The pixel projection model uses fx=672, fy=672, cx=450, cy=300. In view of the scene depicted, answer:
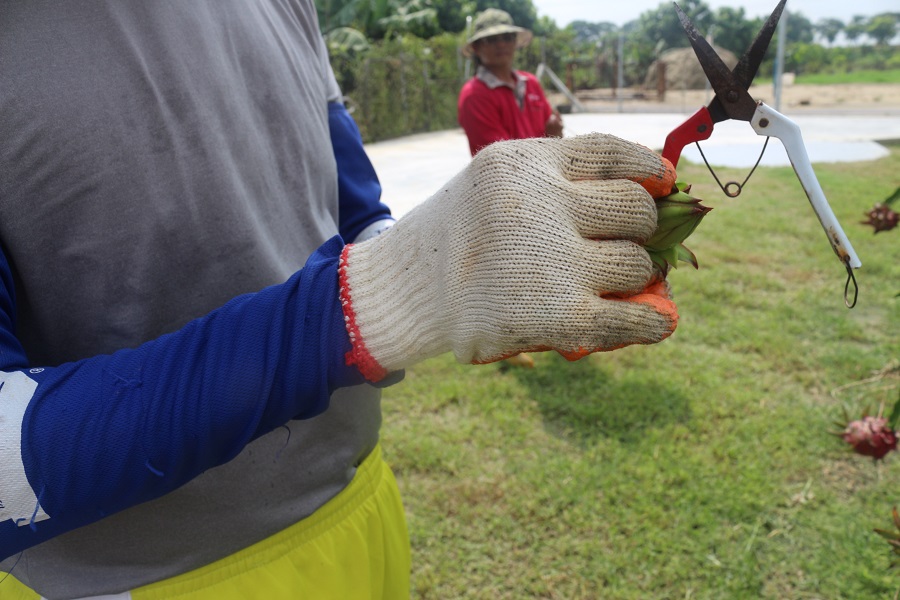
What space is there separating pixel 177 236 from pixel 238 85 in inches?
11.2

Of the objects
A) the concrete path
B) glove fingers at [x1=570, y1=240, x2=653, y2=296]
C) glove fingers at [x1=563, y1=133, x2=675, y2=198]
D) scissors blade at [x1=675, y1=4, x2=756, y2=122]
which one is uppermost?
scissors blade at [x1=675, y1=4, x2=756, y2=122]

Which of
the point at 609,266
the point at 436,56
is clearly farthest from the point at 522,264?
the point at 436,56

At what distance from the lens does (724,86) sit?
3.49ft

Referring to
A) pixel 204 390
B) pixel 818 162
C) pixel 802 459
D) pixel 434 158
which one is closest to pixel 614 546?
pixel 802 459

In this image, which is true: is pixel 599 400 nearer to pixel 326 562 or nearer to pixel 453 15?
pixel 326 562

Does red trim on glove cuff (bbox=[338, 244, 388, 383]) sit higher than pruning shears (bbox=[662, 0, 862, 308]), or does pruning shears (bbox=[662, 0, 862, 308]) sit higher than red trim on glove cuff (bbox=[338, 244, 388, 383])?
pruning shears (bbox=[662, 0, 862, 308])

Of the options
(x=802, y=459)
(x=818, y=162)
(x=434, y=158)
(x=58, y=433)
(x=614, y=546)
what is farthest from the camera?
(x=434, y=158)

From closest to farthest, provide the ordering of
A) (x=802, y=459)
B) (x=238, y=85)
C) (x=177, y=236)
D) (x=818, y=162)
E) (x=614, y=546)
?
(x=177, y=236)
(x=238, y=85)
(x=614, y=546)
(x=802, y=459)
(x=818, y=162)

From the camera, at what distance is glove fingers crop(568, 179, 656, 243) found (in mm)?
842

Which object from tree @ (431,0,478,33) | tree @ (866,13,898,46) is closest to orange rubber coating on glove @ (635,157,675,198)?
tree @ (431,0,478,33)

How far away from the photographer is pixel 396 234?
3.00ft

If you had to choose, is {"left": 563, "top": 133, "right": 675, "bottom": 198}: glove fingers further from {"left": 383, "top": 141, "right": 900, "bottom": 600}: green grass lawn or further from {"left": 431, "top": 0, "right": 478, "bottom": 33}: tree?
{"left": 431, "top": 0, "right": 478, "bottom": 33}: tree

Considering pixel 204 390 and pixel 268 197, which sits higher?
pixel 268 197

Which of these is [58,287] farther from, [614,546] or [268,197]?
[614,546]
